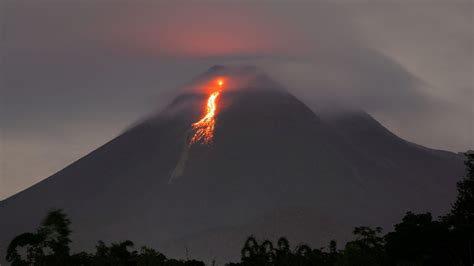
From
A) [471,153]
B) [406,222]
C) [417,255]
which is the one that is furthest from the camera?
[471,153]

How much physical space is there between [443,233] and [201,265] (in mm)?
19758

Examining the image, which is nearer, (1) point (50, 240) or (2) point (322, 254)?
(1) point (50, 240)

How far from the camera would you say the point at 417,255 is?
8175 centimetres

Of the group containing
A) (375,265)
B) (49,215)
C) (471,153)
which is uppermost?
(471,153)

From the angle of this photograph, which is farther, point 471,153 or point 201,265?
point 471,153

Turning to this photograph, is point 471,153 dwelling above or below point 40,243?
above

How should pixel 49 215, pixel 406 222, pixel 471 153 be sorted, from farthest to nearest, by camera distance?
pixel 471 153 < pixel 406 222 < pixel 49 215

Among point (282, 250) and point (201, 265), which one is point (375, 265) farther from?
point (201, 265)

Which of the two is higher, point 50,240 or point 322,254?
point 50,240

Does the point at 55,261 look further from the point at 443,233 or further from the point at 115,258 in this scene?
the point at 443,233

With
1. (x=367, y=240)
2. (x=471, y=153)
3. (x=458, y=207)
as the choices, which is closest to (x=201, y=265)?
(x=367, y=240)

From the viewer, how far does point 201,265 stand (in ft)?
293

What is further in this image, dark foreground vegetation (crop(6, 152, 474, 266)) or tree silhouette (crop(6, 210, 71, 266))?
dark foreground vegetation (crop(6, 152, 474, 266))

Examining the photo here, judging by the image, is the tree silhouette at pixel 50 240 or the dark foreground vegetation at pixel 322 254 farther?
the dark foreground vegetation at pixel 322 254
